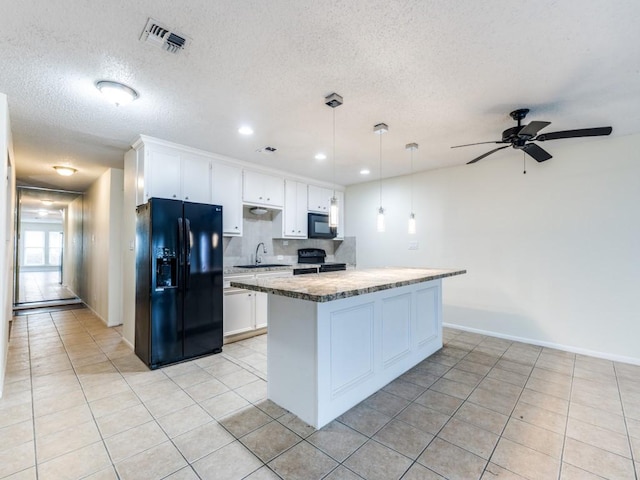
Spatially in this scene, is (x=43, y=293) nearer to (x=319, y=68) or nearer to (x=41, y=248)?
(x=41, y=248)

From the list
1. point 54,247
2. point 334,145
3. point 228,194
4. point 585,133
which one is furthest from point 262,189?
point 54,247

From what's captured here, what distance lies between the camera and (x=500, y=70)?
2.04 m

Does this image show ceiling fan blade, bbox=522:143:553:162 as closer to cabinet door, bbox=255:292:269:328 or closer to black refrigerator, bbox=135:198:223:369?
black refrigerator, bbox=135:198:223:369

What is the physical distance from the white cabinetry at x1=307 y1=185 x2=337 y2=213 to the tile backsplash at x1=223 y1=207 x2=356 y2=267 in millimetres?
675

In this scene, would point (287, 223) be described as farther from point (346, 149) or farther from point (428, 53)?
point (428, 53)

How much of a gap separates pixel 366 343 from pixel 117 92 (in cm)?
274

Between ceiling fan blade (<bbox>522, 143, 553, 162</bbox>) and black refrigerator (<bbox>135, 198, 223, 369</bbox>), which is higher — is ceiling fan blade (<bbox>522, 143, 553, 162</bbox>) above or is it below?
above

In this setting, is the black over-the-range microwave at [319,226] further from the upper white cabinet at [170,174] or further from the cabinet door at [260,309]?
the upper white cabinet at [170,174]

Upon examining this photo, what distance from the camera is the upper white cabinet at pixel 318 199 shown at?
536cm

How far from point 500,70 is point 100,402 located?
153 inches

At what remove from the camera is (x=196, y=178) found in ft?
12.3

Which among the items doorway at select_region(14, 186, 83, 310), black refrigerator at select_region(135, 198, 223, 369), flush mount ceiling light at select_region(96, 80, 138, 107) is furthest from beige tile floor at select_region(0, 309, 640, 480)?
doorway at select_region(14, 186, 83, 310)

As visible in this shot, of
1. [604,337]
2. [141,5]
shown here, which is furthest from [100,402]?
[604,337]

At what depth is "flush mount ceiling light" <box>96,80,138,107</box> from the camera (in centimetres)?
220
